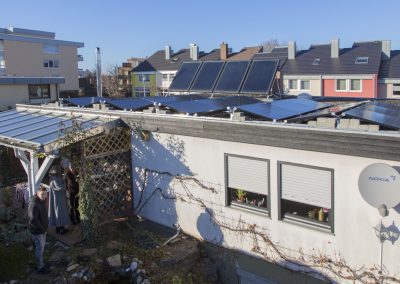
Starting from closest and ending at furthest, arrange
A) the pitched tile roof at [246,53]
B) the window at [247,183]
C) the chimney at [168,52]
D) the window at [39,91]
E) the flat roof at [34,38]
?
the window at [247,183] < the window at [39,91] < the flat roof at [34,38] < the pitched tile roof at [246,53] < the chimney at [168,52]

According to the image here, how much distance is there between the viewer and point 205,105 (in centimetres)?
1163

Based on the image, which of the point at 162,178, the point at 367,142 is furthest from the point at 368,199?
the point at 162,178

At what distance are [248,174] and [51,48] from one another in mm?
55668

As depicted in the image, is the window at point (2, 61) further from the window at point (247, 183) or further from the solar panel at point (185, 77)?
the window at point (247, 183)

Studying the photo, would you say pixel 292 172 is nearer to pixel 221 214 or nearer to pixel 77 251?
pixel 221 214

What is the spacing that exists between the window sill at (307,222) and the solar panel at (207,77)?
748 centimetres

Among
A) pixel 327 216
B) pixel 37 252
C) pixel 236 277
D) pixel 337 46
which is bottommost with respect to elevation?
pixel 236 277

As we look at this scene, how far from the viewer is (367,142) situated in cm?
717

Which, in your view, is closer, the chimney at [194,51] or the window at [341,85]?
the window at [341,85]

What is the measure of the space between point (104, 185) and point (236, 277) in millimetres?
4248

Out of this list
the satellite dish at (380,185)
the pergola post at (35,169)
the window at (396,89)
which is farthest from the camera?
the window at (396,89)

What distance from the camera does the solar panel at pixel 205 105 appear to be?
432 inches

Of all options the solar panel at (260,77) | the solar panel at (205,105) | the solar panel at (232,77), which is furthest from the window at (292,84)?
the solar panel at (205,105)

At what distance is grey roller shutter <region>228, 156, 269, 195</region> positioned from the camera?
8.96m
